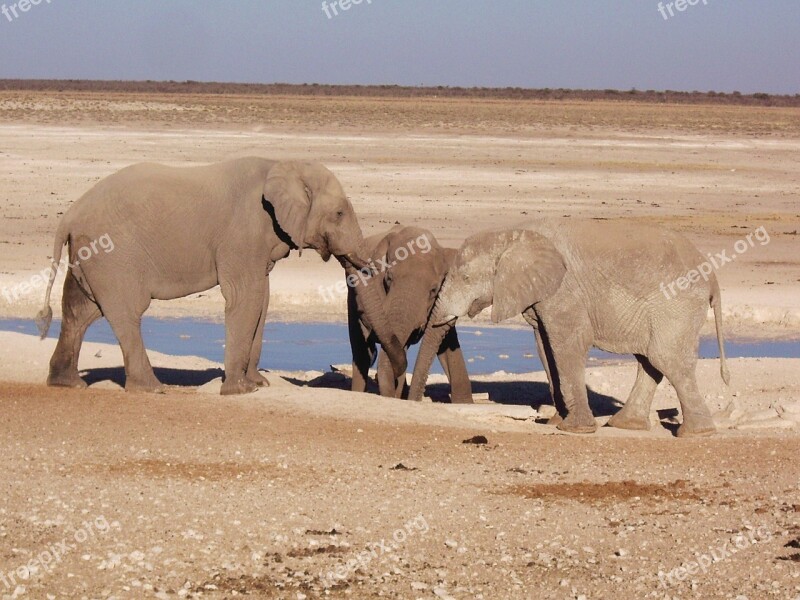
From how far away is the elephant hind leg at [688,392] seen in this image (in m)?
11.2

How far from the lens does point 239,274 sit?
12211 mm

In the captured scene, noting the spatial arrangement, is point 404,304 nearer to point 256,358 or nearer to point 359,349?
point 359,349

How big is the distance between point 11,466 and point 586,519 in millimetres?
3622

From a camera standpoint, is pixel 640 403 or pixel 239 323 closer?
pixel 640 403

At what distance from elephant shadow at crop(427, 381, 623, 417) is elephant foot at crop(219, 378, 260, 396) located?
249 cm

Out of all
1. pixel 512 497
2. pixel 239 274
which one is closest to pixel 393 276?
pixel 239 274

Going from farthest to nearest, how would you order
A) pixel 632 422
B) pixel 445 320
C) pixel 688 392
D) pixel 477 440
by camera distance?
pixel 632 422
pixel 445 320
pixel 688 392
pixel 477 440

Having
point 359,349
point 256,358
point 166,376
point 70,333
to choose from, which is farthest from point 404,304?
point 70,333

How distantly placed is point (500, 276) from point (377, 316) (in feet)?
6.58

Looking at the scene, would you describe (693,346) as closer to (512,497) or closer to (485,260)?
(485,260)

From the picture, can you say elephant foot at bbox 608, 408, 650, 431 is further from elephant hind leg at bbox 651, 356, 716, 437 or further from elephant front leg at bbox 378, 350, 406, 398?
elephant front leg at bbox 378, 350, 406, 398

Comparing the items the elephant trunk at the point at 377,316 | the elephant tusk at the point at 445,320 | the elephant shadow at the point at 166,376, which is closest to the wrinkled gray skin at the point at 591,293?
the elephant tusk at the point at 445,320

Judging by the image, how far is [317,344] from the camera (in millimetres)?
16891

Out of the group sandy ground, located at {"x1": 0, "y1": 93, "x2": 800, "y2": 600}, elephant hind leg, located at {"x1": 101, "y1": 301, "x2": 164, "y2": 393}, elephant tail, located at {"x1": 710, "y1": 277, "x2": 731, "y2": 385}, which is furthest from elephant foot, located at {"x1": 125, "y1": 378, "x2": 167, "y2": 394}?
elephant tail, located at {"x1": 710, "y1": 277, "x2": 731, "y2": 385}
